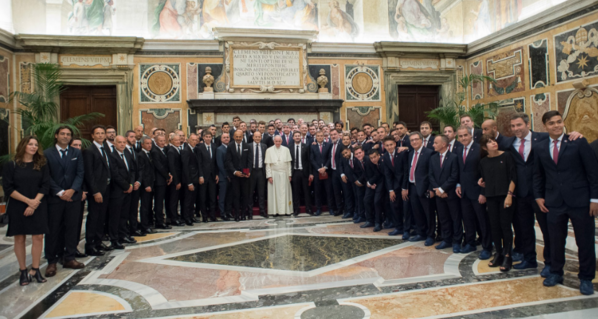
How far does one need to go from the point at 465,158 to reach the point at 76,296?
4062mm

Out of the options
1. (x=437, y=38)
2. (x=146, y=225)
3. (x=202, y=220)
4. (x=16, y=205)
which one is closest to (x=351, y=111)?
(x=437, y=38)

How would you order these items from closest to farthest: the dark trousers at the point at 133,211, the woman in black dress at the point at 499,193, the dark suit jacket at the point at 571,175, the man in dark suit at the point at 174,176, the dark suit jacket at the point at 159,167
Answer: the dark suit jacket at the point at 571,175
the woman in black dress at the point at 499,193
the dark trousers at the point at 133,211
the dark suit jacket at the point at 159,167
the man in dark suit at the point at 174,176

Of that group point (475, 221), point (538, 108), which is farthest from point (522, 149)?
point (538, 108)

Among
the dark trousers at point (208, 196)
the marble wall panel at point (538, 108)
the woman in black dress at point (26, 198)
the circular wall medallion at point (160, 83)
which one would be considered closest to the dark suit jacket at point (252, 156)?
the dark trousers at point (208, 196)

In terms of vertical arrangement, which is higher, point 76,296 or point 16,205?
point 16,205

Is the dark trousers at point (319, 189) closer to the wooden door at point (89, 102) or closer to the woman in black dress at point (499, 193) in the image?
the woman in black dress at point (499, 193)

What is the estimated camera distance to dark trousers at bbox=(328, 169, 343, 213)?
696 cm

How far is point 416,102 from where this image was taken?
1142 centimetres

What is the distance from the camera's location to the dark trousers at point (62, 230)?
390 centimetres

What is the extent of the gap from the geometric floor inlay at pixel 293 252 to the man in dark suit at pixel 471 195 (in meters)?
0.93

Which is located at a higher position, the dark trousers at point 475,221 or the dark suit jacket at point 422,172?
the dark suit jacket at point 422,172

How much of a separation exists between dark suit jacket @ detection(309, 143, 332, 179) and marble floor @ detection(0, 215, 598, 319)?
2378 millimetres

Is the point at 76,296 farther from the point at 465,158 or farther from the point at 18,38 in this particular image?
the point at 18,38

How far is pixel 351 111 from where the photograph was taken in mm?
→ 10836
